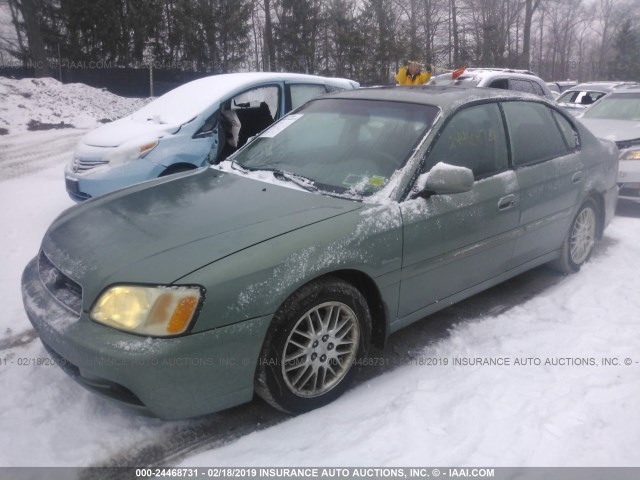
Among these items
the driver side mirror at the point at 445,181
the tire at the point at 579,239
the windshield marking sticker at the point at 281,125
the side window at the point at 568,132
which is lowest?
the tire at the point at 579,239

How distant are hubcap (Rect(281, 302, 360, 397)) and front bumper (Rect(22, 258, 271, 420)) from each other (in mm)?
247

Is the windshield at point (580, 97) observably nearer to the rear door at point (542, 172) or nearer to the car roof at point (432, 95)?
the rear door at point (542, 172)

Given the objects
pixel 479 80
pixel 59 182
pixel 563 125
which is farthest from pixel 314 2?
pixel 563 125

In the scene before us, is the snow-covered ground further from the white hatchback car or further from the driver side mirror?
the white hatchback car

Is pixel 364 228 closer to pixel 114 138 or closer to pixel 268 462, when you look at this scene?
pixel 268 462

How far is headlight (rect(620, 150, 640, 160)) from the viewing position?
658 centimetres

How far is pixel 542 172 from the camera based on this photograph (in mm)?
3883

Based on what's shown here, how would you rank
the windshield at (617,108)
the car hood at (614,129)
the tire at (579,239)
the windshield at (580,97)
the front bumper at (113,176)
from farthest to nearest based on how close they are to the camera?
the windshield at (580,97) < the windshield at (617,108) < the car hood at (614,129) < the front bumper at (113,176) < the tire at (579,239)

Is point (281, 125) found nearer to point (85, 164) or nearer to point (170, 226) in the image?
point (170, 226)

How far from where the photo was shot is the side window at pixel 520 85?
28.8 feet

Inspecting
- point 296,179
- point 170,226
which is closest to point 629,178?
point 296,179

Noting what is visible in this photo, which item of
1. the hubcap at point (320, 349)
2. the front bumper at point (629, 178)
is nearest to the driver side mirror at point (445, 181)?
the hubcap at point (320, 349)

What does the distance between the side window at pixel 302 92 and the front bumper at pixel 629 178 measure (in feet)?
13.1

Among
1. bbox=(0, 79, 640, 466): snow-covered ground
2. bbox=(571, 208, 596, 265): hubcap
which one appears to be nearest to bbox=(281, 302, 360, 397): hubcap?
bbox=(0, 79, 640, 466): snow-covered ground
